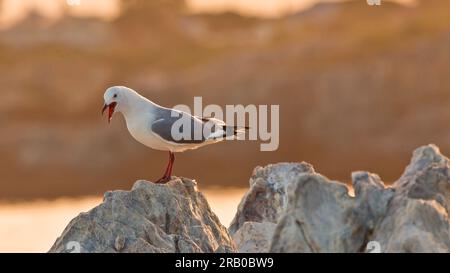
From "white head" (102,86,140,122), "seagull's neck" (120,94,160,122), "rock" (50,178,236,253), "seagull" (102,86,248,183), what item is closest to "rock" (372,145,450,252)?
"rock" (50,178,236,253)

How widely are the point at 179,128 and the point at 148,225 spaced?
2.79 metres

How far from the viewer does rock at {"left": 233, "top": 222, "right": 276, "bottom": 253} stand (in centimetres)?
1371

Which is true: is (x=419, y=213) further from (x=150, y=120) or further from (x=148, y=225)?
(x=150, y=120)

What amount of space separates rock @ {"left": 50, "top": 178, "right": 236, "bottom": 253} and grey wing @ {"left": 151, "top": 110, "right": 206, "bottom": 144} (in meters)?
1.11

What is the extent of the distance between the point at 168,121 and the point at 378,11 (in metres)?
40.6

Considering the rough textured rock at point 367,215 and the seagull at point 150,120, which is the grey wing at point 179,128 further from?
the rough textured rock at point 367,215

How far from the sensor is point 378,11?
54750mm

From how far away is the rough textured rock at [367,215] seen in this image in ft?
34.4

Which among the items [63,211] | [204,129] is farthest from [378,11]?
[204,129]

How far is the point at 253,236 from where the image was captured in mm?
13977

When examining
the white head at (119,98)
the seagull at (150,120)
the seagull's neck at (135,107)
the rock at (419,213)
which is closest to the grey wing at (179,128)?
the seagull at (150,120)

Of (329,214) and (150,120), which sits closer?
(329,214)

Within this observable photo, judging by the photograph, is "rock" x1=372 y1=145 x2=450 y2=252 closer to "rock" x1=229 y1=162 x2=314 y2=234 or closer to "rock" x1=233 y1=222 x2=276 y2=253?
"rock" x1=233 y1=222 x2=276 y2=253

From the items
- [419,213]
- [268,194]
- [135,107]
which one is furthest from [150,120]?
[419,213]
